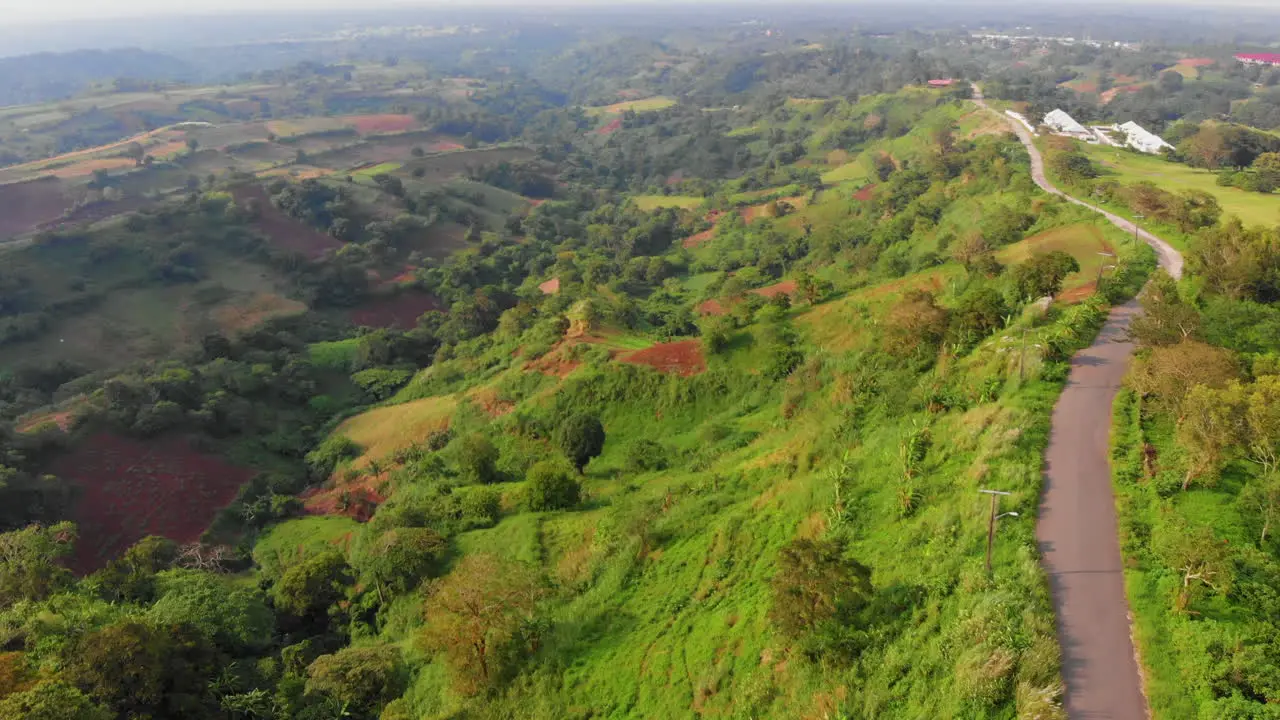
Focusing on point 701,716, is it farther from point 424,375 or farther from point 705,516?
point 424,375

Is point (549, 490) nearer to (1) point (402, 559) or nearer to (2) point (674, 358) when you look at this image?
(1) point (402, 559)

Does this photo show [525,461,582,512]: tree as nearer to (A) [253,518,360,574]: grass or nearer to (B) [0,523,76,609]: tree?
(A) [253,518,360,574]: grass

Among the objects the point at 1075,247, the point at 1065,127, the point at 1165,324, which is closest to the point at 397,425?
the point at 1165,324

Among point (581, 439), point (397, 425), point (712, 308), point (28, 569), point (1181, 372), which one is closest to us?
point (1181, 372)

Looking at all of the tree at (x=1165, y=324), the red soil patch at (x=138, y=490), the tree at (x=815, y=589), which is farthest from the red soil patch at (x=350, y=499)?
the tree at (x=1165, y=324)

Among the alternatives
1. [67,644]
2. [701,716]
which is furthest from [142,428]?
[701,716]

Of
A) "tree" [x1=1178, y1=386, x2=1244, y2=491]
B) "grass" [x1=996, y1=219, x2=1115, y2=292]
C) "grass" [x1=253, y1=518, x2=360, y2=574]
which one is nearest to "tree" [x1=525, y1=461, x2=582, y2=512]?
"grass" [x1=253, y1=518, x2=360, y2=574]
